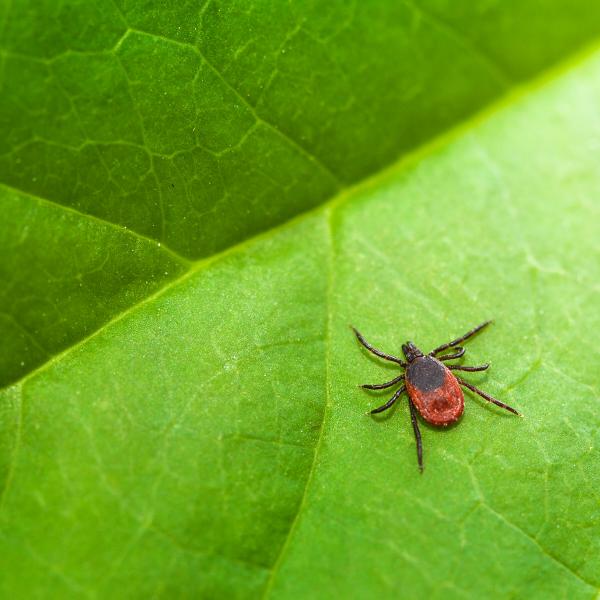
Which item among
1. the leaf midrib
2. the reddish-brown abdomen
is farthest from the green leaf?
the reddish-brown abdomen

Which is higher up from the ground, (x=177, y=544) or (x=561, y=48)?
(x=561, y=48)

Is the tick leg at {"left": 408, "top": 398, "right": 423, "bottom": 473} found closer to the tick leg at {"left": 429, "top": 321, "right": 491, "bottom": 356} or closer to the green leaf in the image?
the green leaf

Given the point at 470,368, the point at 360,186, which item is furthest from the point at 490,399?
the point at 360,186

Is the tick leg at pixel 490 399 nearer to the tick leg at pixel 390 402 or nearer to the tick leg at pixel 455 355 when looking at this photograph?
the tick leg at pixel 455 355

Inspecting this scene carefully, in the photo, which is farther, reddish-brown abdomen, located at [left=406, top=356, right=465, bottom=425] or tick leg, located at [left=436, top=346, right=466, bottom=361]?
tick leg, located at [left=436, top=346, right=466, bottom=361]

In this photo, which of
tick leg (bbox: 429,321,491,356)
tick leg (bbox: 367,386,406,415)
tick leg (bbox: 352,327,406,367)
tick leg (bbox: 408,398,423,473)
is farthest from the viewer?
tick leg (bbox: 429,321,491,356)

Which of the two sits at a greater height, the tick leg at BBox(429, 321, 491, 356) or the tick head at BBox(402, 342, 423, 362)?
the tick leg at BBox(429, 321, 491, 356)

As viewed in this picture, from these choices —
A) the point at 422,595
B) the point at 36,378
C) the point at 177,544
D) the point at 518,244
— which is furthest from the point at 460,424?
the point at 36,378

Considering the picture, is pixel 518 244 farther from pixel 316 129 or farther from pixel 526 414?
pixel 316 129
